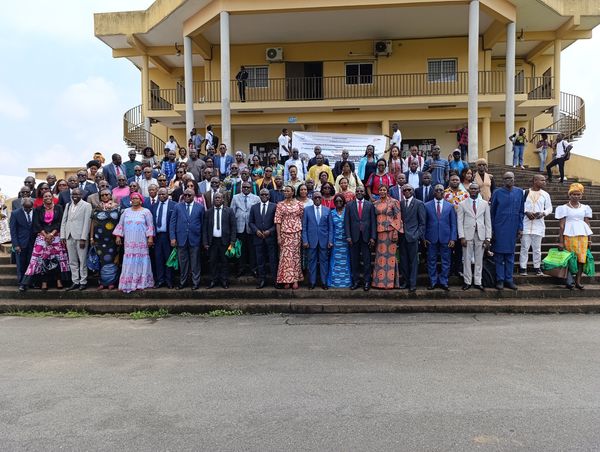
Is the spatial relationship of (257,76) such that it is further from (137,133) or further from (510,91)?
(510,91)

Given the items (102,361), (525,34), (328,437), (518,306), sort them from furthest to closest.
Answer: (525,34) → (518,306) → (102,361) → (328,437)

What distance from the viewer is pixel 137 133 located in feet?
69.9

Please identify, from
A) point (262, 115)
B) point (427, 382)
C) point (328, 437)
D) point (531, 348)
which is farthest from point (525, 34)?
point (328, 437)

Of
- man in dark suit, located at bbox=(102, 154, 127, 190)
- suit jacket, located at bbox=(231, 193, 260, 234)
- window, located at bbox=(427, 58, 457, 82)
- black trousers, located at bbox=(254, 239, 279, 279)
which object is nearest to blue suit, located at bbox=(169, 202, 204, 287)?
suit jacket, located at bbox=(231, 193, 260, 234)

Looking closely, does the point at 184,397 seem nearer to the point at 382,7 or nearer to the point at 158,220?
the point at 158,220

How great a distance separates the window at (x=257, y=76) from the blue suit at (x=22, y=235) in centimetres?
1370

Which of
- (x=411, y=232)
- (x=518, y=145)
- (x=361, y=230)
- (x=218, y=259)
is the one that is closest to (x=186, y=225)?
(x=218, y=259)

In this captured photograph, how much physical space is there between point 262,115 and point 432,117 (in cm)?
705

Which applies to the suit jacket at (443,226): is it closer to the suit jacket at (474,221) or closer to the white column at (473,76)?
the suit jacket at (474,221)

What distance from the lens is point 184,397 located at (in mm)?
4160

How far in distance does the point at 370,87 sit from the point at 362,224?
13.5 m

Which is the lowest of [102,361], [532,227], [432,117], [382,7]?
[102,361]

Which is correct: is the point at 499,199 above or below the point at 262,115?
below

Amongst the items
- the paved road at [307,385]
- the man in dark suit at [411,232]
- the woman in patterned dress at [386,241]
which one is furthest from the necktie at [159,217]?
the man in dark suit at [411,232]
